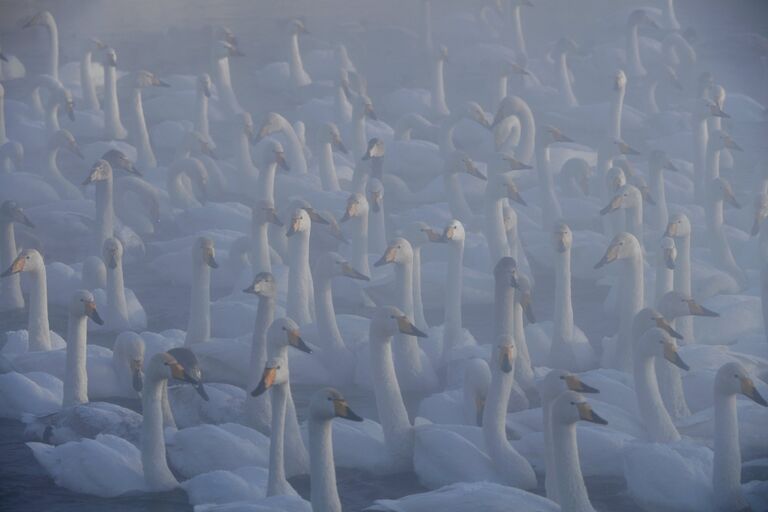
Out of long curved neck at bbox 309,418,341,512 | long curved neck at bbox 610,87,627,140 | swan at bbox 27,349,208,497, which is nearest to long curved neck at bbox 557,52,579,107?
long curved neck at bbox 610,87,627,140

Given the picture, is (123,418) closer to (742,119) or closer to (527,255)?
(527,255)

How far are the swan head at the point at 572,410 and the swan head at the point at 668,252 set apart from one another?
116 inches

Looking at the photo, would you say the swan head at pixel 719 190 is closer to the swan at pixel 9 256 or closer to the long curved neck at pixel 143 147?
the swan at pixel 9 256

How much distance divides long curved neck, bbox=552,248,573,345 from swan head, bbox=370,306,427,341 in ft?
4.81

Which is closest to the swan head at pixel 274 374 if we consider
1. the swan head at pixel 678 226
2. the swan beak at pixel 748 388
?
the swan beak at pixel 748 388

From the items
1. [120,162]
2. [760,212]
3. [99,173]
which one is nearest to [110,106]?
[120,162]

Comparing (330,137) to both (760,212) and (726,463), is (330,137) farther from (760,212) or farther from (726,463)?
(726,463)

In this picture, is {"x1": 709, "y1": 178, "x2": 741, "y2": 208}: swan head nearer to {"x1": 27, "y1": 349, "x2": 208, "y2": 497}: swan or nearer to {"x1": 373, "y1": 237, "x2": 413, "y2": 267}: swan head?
{"x1": 373, "y1": 237, "x2": 413, "y2": 267}: swan head

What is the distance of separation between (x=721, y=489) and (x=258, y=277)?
2.97 m

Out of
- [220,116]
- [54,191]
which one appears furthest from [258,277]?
[220,116]

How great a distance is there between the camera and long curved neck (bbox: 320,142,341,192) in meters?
13.3

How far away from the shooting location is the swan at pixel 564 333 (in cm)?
944

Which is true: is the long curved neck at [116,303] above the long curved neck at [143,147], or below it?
below

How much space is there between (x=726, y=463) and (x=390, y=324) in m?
1.96
